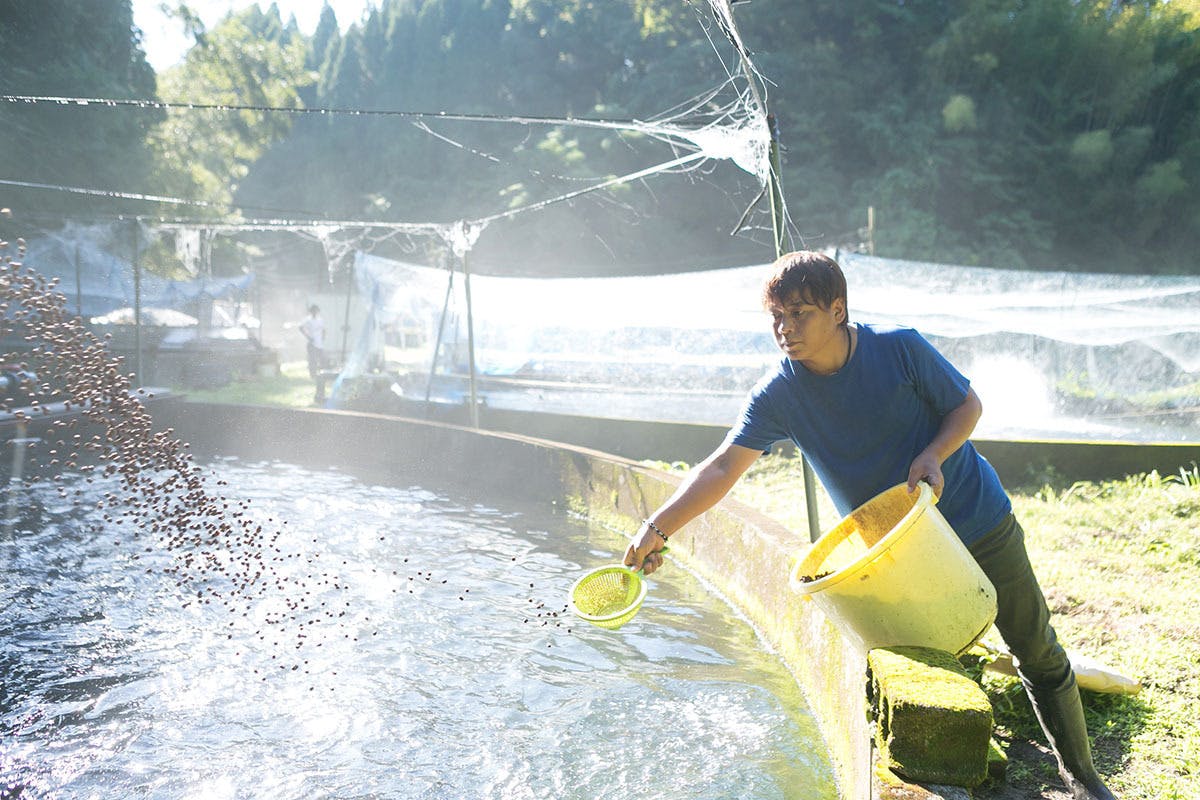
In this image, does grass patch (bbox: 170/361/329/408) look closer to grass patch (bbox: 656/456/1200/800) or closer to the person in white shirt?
the person in white shirt

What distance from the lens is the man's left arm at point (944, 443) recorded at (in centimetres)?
243

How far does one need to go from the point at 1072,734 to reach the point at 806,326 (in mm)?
1542

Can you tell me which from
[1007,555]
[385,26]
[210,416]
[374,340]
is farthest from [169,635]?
[385,26]

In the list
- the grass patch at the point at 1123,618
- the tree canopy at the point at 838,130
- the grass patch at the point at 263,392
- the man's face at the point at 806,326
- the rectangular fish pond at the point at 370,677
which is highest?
the tree canopy at the point at 838,130

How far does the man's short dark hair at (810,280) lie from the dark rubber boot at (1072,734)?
4.60 ft

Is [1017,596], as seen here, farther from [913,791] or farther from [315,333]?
[315,333]

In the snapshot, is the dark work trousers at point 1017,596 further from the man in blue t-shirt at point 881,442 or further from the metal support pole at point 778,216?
the metal support pole at point 778,216

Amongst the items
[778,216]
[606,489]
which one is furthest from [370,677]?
[606,489]

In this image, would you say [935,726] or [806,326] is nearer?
[935,726]

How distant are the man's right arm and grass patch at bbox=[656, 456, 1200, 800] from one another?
123 cm

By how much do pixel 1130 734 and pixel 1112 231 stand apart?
24747 mm

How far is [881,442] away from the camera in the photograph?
268 centimetres

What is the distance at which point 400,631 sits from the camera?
5.41 m

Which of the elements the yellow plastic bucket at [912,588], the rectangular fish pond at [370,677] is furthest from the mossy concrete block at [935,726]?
the rectangular fish pond at [370,677]
